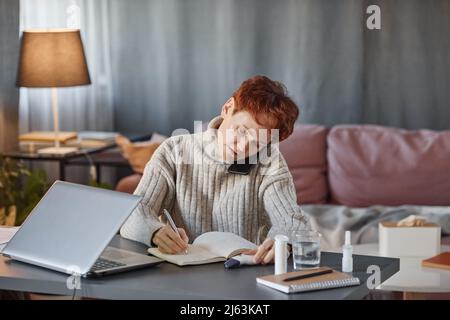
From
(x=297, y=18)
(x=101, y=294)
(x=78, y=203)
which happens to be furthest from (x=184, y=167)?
(x=297, y=18)

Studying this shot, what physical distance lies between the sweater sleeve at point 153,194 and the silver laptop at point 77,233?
0.41ft

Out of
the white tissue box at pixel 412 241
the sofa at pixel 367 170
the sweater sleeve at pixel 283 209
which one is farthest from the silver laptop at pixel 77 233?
the sofa at pixel 367 170

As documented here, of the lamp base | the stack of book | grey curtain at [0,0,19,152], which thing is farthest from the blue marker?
grey curtain at [0,0,19,152]

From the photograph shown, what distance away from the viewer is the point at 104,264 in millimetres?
2105

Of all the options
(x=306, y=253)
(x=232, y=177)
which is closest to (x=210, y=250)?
(x=306, y=253)

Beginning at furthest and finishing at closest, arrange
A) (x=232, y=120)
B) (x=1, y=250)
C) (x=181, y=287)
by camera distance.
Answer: (x=232, y=120) < (x=1, y=250) < (x=181, y=287)

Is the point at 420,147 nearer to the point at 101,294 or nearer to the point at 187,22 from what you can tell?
the point at 187,22

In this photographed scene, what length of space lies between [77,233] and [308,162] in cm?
235


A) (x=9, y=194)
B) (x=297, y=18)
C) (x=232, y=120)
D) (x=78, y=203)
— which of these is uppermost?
(x=297, y=18)

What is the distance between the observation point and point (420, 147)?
166 inches

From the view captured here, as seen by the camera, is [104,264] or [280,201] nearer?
[104,264]

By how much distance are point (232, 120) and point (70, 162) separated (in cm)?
216

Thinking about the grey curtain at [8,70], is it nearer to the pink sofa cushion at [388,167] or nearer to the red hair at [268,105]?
the pink sofa cushion at [388,167]

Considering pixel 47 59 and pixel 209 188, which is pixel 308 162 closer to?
pixel 47 59
